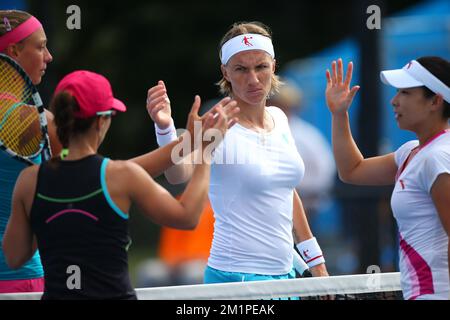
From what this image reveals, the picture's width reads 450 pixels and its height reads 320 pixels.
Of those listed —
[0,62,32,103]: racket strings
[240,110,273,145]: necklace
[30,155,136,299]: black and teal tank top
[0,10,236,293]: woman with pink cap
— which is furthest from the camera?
[240,110,273,145]: necklace

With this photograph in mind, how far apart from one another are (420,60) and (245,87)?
976 millimetres

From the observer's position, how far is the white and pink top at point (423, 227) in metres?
4.33

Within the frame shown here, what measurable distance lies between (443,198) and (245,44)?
151 cm

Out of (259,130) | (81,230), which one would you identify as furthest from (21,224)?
(259,130)

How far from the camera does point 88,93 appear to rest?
4.02 meters

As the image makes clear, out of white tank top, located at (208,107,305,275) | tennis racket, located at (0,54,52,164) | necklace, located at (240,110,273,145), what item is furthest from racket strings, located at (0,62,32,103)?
necklace, located at (240,110,273,145)

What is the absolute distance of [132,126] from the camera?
1734 cm

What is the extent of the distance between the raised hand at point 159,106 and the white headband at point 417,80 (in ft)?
3.58

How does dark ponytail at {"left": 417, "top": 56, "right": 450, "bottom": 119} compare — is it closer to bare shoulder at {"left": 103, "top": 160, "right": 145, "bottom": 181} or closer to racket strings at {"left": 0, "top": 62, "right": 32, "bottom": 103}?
bare shoulder at {"left": 103, "top": 160, "right": 145, "bottom": 181}

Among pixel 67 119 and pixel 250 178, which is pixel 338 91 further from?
pixel 67 119

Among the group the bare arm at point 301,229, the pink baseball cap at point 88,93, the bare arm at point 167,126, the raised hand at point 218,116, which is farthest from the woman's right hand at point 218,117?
the bare arm at point 301,229

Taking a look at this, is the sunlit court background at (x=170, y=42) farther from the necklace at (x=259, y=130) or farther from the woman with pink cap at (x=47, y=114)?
the woman with pink cap at (x=47, y=114)

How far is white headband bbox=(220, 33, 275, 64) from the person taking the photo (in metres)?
5.28

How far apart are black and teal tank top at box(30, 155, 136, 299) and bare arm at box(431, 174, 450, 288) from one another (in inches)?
52.5
